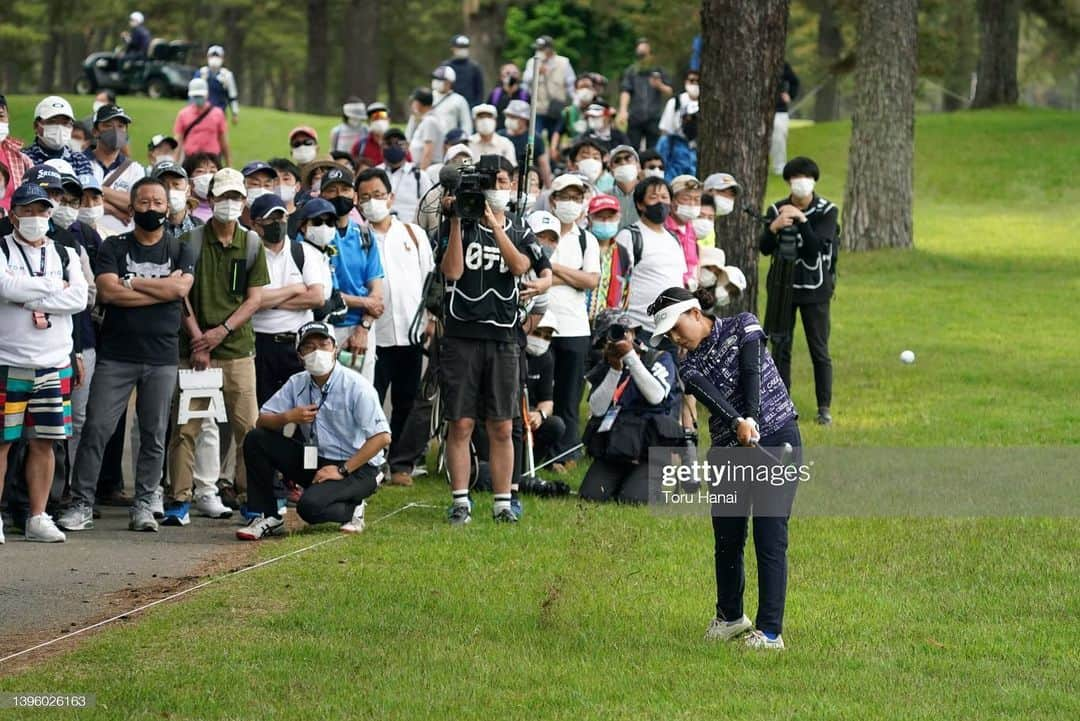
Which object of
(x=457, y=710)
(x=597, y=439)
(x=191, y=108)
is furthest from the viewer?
(x=191, y=108)

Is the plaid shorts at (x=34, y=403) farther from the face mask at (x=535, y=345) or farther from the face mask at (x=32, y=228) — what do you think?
the face mask at (x=535, y=345)

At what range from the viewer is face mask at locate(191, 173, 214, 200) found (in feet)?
44.3

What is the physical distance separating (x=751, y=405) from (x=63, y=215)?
16.3 feet

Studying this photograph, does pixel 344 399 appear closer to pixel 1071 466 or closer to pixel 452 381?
pixel 452 381

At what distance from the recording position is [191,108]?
77.9 feet

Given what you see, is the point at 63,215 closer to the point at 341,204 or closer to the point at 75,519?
the point at 75,519

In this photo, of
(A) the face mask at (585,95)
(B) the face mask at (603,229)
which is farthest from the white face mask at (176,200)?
(A) the face mask at (585,95)

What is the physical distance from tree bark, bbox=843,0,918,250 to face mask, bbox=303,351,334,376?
17098 mm

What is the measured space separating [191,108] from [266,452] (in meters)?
12.9

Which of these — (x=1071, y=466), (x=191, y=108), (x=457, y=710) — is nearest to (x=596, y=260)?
(x=1071, y=466)

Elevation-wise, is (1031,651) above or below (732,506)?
below

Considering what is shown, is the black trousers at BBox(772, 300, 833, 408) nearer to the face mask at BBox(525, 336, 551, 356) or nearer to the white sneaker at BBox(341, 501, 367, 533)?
the face mask at BBox(525, 336, 551, 356)

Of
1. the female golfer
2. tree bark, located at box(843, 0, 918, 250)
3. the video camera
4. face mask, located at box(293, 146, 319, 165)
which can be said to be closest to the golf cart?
tree bark, located at box(843, 0, 918, 250)

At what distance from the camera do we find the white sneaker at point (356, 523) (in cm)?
1162
